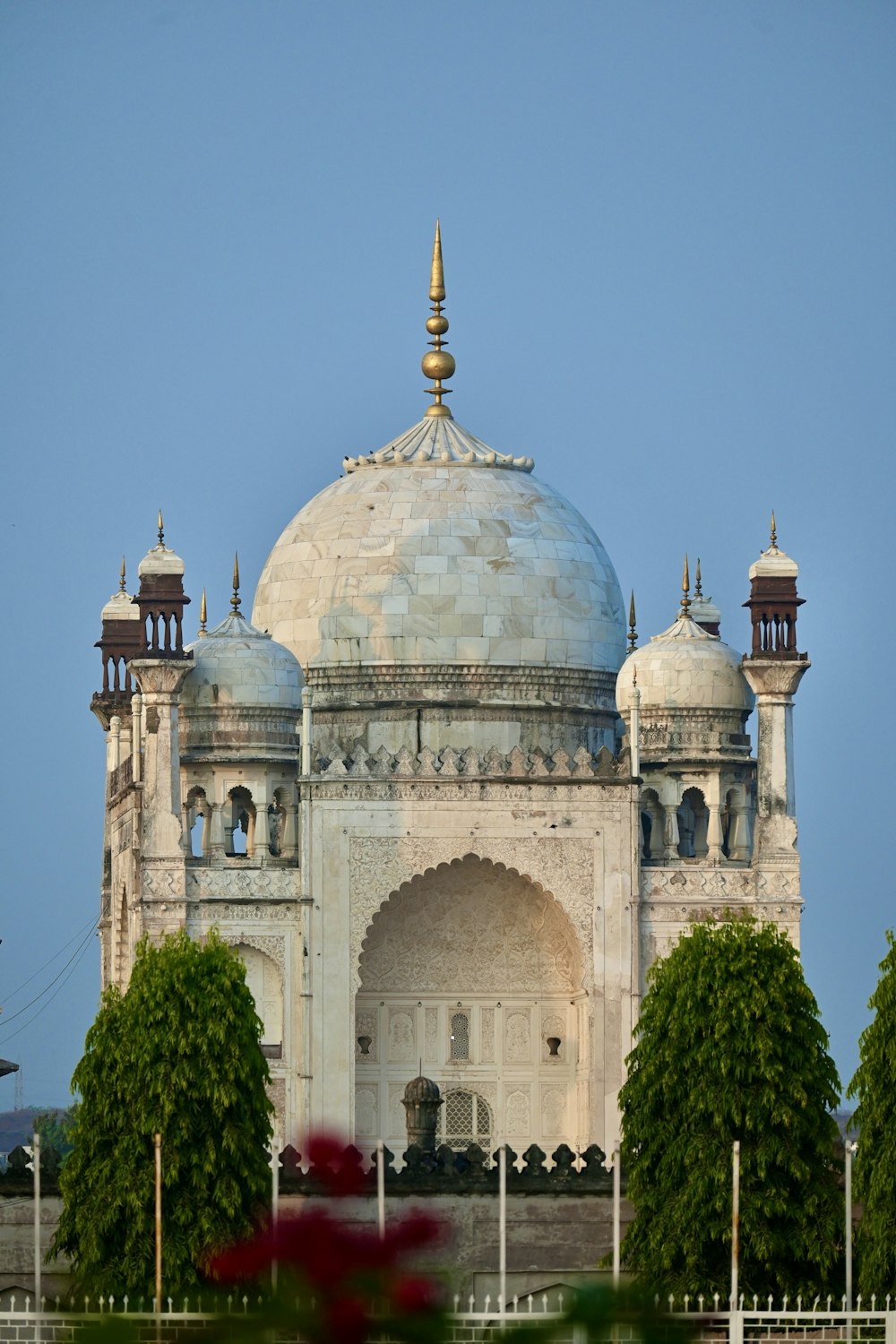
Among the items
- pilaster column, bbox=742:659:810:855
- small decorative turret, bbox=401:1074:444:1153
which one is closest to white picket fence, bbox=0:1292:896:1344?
small decorative turret, bbox=401:1074:444:1153

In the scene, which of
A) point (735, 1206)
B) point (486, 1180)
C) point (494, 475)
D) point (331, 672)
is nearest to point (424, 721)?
point (331, 672)

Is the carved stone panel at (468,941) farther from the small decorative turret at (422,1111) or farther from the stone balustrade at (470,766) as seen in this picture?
the small decorative turret at (422,1111)

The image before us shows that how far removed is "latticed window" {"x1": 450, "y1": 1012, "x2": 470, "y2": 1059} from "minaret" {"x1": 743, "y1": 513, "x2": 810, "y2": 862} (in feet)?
15.2

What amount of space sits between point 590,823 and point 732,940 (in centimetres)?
807

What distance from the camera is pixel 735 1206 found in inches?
865

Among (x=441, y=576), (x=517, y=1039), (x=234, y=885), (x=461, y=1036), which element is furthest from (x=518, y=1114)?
(x=441, y=576)

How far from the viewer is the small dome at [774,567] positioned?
115ft

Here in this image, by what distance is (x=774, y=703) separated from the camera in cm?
3419

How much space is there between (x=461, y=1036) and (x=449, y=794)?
3613 mm

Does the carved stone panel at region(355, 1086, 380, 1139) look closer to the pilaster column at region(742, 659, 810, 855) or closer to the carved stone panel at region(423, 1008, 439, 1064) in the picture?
the carved stone panel at region(423, 1008, 439, 1064)

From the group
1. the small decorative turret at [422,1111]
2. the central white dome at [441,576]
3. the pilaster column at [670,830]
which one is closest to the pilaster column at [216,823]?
the central white dome at [441,576]

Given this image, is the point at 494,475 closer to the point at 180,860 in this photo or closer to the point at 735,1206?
the point at 180,860

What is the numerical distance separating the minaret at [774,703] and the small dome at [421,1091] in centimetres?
634

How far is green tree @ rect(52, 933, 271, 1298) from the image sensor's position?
76.4 ft
